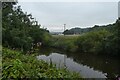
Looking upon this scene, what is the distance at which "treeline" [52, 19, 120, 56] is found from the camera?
36.8 m

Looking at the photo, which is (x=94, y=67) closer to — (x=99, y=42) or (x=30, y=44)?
(x=30, y=44)

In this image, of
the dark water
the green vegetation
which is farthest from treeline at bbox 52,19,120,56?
the dark water

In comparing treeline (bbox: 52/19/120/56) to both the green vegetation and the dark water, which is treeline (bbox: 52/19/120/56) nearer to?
the green vegetation

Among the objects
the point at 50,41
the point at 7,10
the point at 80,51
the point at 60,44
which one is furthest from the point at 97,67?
the point at 50,41

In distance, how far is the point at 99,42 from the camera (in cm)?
4353

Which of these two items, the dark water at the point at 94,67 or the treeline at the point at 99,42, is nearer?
the dark water at the point at 94,67

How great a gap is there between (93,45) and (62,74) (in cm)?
4163

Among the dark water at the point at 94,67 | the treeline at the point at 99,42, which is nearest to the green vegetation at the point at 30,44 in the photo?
the treeline at the point at 99,42

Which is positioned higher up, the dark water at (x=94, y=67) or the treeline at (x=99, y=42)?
the treeline at (x=99, y=42)

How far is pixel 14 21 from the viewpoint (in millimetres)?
25828

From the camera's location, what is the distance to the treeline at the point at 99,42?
3675 centimetres

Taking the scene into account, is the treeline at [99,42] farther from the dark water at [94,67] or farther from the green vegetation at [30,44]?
the dark water at [94,67]

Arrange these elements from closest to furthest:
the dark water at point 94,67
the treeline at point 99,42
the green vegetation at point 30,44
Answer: the green vegetation at point 30,44
the dark water at point 94,67
the treeline at point 99,42

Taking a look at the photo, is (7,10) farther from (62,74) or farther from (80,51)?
(80,51)
